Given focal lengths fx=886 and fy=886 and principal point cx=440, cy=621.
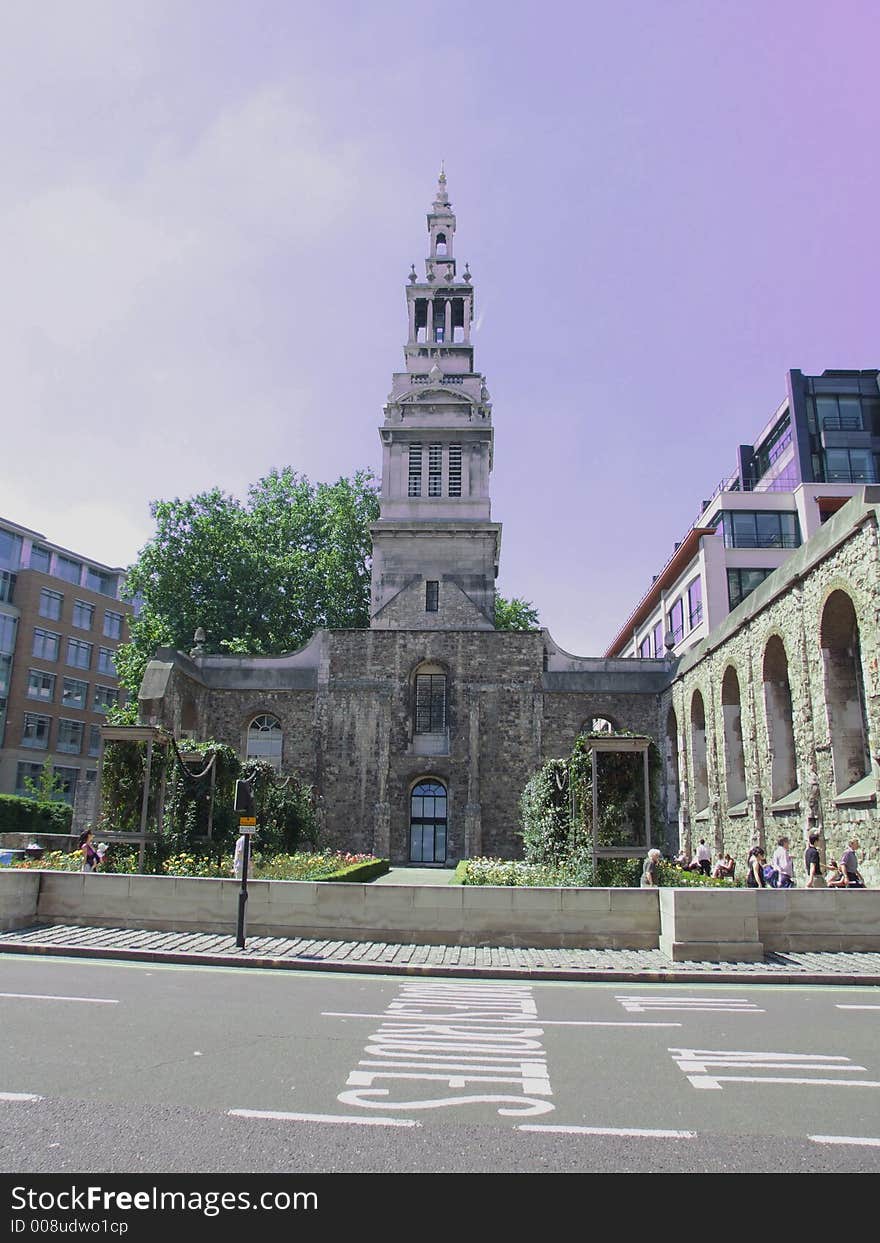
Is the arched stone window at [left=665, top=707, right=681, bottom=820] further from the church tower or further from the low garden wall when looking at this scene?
the low garden wall

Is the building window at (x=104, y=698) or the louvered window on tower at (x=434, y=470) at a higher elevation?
the louvered window on tower at (x=434, y=470)

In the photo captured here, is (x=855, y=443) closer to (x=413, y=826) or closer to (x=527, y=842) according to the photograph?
(x=413, y=826)

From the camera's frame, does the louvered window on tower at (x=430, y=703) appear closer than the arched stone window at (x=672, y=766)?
No

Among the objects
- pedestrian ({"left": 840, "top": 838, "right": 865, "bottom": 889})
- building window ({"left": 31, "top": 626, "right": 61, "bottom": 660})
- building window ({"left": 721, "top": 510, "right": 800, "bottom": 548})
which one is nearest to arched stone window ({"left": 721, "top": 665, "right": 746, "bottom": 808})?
pedestrian ({"left": 840, "top": 838, "right": 865, "bottom": 889})

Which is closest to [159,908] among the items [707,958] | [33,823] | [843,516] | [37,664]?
[707,958]

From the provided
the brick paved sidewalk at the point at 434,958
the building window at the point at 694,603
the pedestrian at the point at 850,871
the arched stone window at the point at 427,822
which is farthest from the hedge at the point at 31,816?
the pedestrian at the point at 850,871

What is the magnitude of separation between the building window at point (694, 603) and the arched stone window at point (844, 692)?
2571cm

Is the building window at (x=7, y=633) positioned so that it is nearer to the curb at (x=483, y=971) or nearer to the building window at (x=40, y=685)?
the building window at (x=40, y=685)

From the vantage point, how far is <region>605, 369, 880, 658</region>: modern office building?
43.0 m

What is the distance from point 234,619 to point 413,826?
16654mm

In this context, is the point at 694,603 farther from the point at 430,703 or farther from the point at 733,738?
the point at 733,738

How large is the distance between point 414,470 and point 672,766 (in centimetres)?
→ 1710

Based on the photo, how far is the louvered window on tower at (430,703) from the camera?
33312mm

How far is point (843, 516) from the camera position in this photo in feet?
57.3
